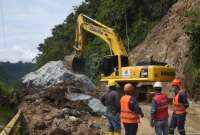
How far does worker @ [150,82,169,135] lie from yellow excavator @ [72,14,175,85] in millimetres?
14285

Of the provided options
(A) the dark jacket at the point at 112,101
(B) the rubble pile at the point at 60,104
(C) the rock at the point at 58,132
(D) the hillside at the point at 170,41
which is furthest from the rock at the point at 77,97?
(D) the hillside at the point at 170,41

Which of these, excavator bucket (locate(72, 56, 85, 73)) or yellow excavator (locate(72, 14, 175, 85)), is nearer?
yellow excavator (locate(72, 14, 175, 85))

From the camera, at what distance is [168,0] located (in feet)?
164

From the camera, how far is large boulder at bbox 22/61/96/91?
3313 cm

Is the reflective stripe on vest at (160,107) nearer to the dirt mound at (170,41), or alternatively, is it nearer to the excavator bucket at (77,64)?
the excavator bucket at (77,64)

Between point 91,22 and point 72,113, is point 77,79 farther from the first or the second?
point 72,113

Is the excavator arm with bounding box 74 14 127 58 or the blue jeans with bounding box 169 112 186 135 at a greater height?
the excavator arm with bounding box 74 14 127 58

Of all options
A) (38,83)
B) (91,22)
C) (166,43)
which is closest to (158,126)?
(38,83)

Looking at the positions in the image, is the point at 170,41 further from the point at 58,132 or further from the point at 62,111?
the point at 58,132

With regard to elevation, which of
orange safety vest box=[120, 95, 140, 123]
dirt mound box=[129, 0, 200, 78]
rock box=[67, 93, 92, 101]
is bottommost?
rock box=[67, 93, 92, 101]

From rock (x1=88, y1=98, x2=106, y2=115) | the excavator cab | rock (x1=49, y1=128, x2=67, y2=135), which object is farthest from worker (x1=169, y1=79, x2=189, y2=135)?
the excavator cab

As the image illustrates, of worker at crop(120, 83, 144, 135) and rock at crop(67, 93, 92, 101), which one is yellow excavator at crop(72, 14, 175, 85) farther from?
worker at crop(120, 83, 144, 135)

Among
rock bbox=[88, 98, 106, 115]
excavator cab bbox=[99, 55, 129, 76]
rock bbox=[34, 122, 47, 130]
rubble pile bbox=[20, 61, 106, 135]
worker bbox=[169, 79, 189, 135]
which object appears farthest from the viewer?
excavator cab bbox=[99, 55, 129, 76]

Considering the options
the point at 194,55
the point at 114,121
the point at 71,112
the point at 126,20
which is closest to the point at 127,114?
the point at 114,121
